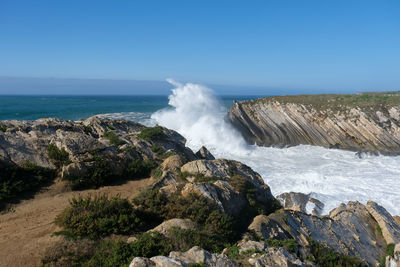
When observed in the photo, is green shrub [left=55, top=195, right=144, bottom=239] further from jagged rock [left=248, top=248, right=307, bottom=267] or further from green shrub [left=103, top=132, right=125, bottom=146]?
green shrub [left=103, top=132, right=125, bottom=146]

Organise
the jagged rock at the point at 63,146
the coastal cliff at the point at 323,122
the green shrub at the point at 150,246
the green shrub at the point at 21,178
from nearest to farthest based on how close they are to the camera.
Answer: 1. the green shrub at the point at 150,246
2. the green shrub at the point at 21,178
3. the jagged rock at the point at 63,146
4. the coastal cliff at the point at 323,122

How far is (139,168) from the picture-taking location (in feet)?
35.8

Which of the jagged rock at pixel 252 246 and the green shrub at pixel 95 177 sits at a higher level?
the green shrub at pixel 95 177

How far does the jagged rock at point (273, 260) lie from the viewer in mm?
5125

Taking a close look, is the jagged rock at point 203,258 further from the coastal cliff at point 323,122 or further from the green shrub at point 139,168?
the coastal cliff at point 323,122

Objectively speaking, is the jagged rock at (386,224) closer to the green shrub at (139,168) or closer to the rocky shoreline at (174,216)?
the rocky shoreline at (174,216)

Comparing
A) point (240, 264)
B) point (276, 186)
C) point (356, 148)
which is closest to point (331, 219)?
point (240, 264)

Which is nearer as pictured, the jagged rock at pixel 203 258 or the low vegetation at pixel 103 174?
the jagged rock at pixel 203 258

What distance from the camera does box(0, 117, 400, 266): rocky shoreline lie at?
566 centimetres

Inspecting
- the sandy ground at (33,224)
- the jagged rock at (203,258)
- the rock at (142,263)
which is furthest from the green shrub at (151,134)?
the rock at (142,263)

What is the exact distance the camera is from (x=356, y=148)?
1048 inches

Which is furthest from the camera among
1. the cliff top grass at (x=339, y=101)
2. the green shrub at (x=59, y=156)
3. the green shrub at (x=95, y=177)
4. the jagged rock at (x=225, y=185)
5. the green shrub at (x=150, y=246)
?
the cliff top grass at (x=339, y=101)

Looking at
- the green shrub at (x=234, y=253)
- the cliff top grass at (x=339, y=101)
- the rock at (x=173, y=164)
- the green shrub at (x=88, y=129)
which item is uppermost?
the cliff top grass at (x=339, y=101)

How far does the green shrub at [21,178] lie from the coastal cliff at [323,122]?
928 inches
